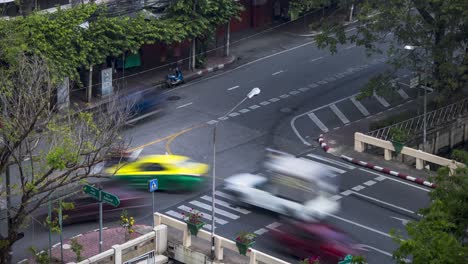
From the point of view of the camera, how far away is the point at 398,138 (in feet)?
165

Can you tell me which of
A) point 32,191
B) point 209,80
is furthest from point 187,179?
point 209,80

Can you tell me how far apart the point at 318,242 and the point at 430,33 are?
1731 cm

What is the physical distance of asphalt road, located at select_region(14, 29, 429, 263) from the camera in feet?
141

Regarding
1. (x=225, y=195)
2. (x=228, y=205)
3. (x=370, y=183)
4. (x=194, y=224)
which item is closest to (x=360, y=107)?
(x=370, y=183)

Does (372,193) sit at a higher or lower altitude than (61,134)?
lower

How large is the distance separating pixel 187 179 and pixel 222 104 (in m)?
12.3

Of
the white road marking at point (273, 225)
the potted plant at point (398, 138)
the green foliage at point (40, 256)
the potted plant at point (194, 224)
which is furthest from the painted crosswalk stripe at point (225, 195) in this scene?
the green foliage at point (40, 256)

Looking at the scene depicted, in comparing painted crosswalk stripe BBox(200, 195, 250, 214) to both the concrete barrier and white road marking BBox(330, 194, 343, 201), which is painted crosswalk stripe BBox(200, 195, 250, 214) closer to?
white road marking BBox(330, 194, 343, 201)

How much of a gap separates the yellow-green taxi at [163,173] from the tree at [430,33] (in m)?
11.5

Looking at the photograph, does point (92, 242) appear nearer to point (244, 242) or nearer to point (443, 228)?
point (244, 242)

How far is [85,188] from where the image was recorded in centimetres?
3756

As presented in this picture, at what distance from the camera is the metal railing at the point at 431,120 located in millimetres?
52656

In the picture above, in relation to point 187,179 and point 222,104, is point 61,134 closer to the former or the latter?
point 187,179

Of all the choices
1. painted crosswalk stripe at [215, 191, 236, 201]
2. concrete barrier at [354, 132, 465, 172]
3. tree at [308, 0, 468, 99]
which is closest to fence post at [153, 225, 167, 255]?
painted crosswalk stripe at [215, 191, 236, 201]
